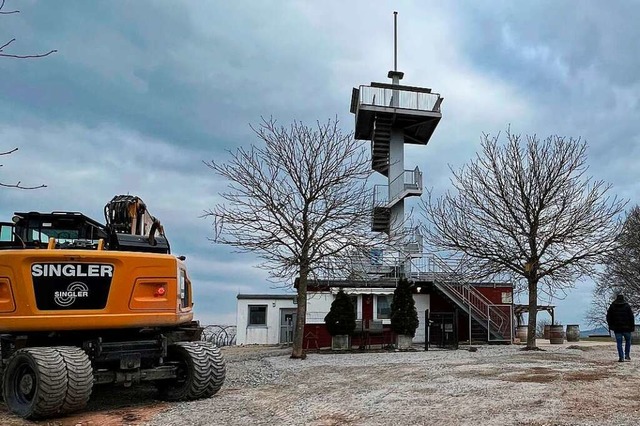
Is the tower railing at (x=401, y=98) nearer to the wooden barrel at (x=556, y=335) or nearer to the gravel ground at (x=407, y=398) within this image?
the wooden barrel at (x=556, y=335)

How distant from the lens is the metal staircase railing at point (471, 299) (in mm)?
25125

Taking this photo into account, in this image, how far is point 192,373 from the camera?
Result: 34.5 feet

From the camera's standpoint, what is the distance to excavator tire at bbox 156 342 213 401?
10516 mm

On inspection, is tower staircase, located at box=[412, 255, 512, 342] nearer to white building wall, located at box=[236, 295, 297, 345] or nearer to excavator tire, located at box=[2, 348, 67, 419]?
white building wall, located at box=[236, 295, 297, 345]

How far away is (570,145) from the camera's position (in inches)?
869

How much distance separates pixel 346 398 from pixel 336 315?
42.5 feet

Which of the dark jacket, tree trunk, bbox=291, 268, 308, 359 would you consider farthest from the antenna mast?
the dark jacket

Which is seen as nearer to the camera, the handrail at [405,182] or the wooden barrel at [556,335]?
the wooden barrel at [556,335]

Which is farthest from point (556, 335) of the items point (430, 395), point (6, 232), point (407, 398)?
Result: point (6, 232)

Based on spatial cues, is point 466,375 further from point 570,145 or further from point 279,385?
point 570,145

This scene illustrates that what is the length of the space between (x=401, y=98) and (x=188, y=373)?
928 inches

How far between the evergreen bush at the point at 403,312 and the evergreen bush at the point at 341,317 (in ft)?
5.12

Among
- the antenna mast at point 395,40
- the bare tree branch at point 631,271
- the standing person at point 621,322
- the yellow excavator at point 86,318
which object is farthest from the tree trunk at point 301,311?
the bare tree branch at point 631,271

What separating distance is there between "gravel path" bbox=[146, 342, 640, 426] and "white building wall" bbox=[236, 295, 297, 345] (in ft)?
44.9
